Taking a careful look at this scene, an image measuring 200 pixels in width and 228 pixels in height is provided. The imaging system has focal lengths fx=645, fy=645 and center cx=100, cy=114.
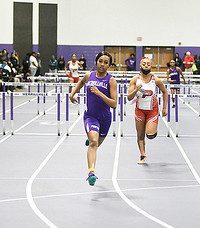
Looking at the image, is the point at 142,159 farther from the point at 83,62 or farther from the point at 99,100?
the point at 83,62

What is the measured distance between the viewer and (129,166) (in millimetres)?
11445

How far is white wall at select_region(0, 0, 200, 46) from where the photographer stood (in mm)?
44000

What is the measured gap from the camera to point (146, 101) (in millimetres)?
11609

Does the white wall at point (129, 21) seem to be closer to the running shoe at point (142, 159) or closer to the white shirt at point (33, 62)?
the white shirt at point (33, 62)

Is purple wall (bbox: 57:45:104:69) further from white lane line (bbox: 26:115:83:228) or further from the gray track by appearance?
white lane line (bbox: 26:115:83:228)

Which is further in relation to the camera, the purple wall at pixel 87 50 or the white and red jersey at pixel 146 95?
the purple wall at pixel 87 50

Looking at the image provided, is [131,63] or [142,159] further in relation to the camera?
[131,63]

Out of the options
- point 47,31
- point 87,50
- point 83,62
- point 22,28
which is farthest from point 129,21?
point 22,28

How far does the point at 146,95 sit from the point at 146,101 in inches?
4.6

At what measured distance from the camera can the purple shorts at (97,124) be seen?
939cm

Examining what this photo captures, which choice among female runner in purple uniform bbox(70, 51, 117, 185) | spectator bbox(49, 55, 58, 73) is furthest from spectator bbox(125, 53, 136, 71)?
female runner in purple uniform bbox(70, 51, 117, 185)

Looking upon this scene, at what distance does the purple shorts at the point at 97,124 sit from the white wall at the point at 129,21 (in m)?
34.9

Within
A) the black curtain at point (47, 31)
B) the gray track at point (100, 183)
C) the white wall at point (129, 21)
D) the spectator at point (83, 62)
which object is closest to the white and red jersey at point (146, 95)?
the gray track at point (100, 183)

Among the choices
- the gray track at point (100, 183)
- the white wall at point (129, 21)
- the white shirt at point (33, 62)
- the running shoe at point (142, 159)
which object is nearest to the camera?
the gray track at point (100, 183)
